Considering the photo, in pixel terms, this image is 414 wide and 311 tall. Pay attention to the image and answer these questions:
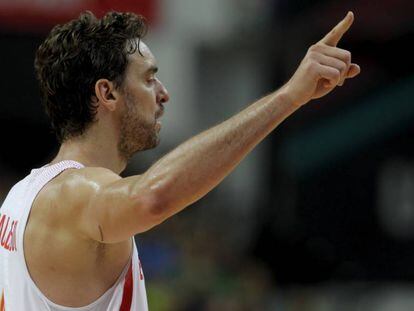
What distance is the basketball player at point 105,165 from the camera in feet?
16.0

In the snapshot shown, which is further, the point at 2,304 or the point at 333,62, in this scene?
the point at 2,304

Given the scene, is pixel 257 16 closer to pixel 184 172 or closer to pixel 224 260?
pixel 224 260

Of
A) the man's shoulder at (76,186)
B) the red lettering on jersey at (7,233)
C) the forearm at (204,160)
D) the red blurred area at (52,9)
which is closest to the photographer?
the forearm at (204,160)

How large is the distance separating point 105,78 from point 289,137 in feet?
45.9

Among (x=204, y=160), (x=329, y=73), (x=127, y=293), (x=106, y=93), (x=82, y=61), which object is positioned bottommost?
(x=127, y=293)

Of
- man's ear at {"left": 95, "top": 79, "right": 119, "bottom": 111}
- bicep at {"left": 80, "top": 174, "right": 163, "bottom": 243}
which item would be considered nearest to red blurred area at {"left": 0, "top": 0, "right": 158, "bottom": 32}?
man's ear at {"left": 95, "top": 79, "right": 119, "bottom": 111}

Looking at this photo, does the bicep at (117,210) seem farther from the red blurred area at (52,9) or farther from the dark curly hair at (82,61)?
the red blurred area at (52,9)

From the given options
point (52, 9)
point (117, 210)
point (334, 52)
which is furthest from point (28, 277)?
point (52, 9)

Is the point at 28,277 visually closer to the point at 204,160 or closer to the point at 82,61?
the point at 82,61

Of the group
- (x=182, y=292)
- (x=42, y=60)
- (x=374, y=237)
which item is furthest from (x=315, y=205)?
(x=42, y=60)

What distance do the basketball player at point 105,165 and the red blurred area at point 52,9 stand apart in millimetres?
10172

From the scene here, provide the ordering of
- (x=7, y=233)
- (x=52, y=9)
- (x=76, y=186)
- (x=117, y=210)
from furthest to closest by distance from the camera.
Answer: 1. (x=52, y=9)
2. (x=7, y=233)
3. (x=76, y=186)
4. (x=117, y=210)

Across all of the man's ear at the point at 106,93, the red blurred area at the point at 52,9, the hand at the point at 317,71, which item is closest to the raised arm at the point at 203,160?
the hand at the point at 317,71

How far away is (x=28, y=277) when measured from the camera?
559cm
